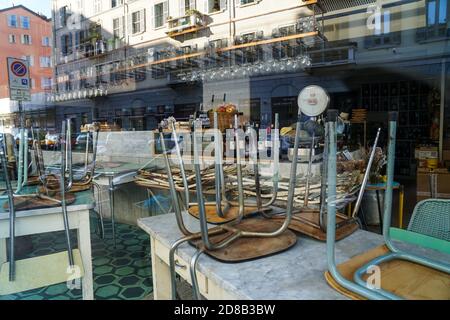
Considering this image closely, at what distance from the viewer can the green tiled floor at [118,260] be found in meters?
1.53

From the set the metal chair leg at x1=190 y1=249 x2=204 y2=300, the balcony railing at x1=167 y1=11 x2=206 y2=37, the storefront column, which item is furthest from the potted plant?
the storefront column

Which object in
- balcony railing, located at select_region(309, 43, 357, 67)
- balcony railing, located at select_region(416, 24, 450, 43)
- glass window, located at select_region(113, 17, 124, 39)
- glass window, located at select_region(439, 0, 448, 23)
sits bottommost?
balcony railing, located at select_region(309, 43, 357, 67)

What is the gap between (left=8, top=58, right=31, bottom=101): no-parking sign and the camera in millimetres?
1764

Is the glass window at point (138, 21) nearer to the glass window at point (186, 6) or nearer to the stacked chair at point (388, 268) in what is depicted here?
the glass window at point (186, 6)

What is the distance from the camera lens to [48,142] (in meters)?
2.00

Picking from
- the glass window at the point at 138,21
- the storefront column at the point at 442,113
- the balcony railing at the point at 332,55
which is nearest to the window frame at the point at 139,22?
the glass window at the point at 138,21

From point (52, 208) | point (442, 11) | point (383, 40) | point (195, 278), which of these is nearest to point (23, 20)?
point (52, 208)

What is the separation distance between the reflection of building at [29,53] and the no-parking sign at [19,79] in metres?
0.03

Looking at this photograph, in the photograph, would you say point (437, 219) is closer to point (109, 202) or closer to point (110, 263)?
point (110, 263)

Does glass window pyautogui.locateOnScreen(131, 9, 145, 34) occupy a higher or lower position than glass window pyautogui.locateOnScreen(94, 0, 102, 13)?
lower

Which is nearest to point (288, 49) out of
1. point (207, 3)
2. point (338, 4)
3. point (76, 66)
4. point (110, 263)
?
point (338, 4)

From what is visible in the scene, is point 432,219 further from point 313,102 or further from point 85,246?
point 85,246

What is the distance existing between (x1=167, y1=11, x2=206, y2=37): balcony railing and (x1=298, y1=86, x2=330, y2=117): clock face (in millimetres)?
1625

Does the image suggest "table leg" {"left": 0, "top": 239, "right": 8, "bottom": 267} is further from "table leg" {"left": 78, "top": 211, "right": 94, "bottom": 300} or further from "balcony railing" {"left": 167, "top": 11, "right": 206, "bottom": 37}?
"balcony railing" {"left": 167, "top": 11, "right": 206, "bottom": 37}
